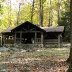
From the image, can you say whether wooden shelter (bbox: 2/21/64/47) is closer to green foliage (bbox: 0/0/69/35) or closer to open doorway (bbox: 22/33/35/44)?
open doorway (bbox: 22/33/35/44)

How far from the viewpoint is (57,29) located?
45.5 meters

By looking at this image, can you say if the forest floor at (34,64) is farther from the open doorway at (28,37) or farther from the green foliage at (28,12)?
the green foliage at (28,12)

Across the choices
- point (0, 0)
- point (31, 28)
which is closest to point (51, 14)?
point (0, 0)

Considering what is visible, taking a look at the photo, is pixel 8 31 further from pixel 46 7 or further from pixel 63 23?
pixel 46 7

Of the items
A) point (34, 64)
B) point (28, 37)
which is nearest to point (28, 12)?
point (28, 37)

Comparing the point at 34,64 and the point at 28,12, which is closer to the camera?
the point at 34,64

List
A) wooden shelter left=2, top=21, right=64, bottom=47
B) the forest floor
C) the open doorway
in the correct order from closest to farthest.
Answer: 1. the forest floor
2. wooden shelter left=2, top=21, right=64, bottom=47
3. the open doorway

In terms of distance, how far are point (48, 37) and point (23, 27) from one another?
5.72 meters

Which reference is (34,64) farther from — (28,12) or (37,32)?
(28,12)

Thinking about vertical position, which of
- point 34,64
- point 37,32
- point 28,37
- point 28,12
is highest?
point 28,12

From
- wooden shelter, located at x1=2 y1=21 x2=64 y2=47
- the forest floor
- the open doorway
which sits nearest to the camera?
the forest floor

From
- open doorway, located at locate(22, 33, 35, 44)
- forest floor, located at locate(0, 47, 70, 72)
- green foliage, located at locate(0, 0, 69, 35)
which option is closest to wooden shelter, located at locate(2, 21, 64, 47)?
open doorway, located at locate(22, 33, 35, 44)

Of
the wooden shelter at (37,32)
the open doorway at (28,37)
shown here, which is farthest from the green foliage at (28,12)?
the wooden shelter at (37,32)

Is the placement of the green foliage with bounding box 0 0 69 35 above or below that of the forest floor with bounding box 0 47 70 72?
above
